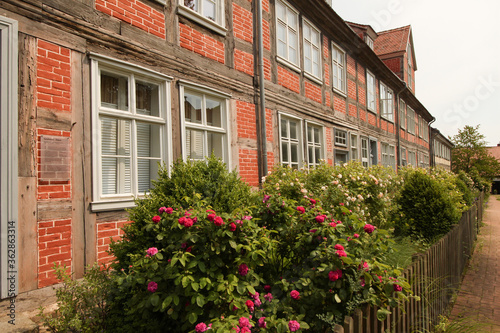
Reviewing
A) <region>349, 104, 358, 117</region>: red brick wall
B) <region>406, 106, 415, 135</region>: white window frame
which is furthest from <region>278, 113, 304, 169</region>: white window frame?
<region>406, 106, 415, 135</region>: white window frame

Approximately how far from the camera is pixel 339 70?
12.1 meters

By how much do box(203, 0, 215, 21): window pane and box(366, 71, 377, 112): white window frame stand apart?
32.6ft

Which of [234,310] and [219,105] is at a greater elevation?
[219,105]

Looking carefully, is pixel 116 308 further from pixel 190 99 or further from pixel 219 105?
pixel 219 105

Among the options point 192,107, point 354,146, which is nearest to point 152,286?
point 192,107

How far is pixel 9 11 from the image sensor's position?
3.52 meters

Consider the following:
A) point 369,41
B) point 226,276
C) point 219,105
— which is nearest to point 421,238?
point 219,105

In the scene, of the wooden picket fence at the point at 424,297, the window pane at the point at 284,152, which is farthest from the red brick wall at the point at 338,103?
the wooden picket fence at the point at 424,297

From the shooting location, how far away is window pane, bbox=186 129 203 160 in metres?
5.76

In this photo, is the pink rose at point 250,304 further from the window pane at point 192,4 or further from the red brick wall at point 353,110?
the red brick wall at point 353,110

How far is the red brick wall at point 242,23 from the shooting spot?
22.5 ft

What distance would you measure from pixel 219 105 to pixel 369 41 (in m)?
15.8

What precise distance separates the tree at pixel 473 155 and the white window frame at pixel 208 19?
1701 inches

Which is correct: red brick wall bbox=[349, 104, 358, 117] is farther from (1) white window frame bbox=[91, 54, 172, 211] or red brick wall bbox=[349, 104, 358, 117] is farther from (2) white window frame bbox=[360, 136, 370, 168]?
(1) white window frame bbox=[91, 54, 172, 211]
